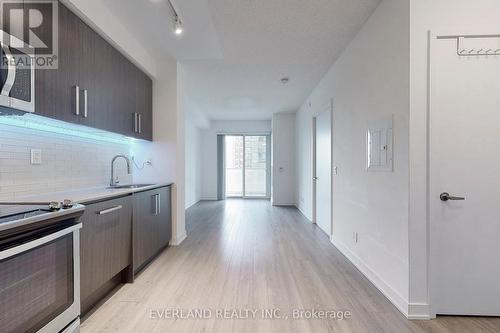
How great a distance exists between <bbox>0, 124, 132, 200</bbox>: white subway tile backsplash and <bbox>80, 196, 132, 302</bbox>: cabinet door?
548mm

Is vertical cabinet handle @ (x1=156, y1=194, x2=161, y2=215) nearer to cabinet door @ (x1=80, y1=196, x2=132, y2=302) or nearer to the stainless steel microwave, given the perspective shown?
cabinet door @ (x1=80, y1=196, x2=132, y2=302)

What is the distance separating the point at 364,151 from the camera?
8.54ft

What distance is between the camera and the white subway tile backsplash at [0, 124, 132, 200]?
1.75 metres

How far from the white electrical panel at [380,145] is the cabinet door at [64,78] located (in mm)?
2659

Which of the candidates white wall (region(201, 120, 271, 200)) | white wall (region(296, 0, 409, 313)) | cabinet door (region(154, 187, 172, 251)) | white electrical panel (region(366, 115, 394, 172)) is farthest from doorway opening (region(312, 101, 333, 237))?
white wall (region(201, 120, 271, 200))

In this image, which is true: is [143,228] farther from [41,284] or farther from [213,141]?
[213,141]

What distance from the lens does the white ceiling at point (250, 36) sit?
2367mm

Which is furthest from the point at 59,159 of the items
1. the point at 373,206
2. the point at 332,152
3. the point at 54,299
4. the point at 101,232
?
the point at 332,152

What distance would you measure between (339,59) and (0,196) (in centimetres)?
380

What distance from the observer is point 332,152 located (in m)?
3.70

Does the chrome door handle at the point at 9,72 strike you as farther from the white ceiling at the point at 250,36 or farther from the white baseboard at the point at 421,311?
the white baseboard at the point at 421,311

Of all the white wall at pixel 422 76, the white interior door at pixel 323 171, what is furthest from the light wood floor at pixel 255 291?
the white interior door at pixel 323 171

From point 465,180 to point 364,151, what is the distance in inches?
35.1

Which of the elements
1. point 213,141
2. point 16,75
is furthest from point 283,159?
point 16,75
